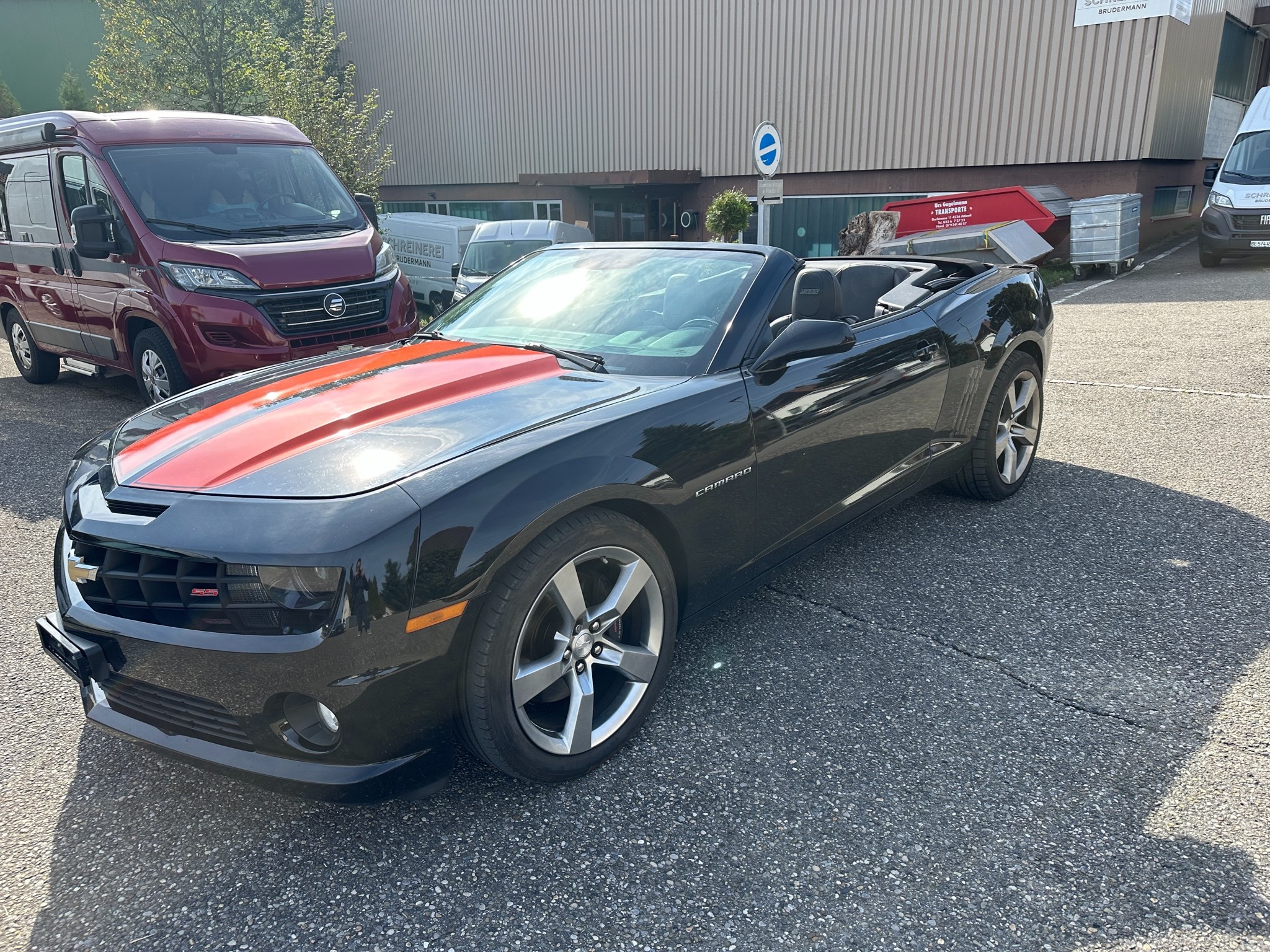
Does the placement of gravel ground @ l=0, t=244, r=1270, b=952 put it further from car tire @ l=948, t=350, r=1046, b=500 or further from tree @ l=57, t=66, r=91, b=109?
tree @ l=57, t=66, r=91, b=109

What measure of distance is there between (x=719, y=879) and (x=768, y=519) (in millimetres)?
1252

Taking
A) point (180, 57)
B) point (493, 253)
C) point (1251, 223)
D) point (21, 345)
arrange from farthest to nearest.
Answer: point (180, 57)
point (1251, 223)
point (493, 253)
point (21, 345)

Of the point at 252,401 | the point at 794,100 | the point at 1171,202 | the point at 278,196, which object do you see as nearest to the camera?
the point at 252,401

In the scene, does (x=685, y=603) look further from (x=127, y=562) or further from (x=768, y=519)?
(x=127, y=562)

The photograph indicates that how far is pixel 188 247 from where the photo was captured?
634 centimetres

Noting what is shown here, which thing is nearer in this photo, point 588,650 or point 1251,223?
point 588,650

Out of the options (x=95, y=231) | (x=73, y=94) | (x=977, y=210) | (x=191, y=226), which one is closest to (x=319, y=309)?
(x=191, y=226)

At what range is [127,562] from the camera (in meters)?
2.26

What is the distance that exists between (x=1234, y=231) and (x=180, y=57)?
755 inches

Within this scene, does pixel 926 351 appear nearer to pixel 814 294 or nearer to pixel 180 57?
pixel 814 294

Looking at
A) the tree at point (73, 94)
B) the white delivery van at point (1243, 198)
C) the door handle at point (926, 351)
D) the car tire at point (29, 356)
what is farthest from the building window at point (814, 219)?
the tree at point (73, 94)

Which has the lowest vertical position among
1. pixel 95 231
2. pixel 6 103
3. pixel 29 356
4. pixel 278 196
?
pixel 29 356

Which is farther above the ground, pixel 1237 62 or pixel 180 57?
pixel 180 57

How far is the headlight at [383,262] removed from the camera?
704cm
